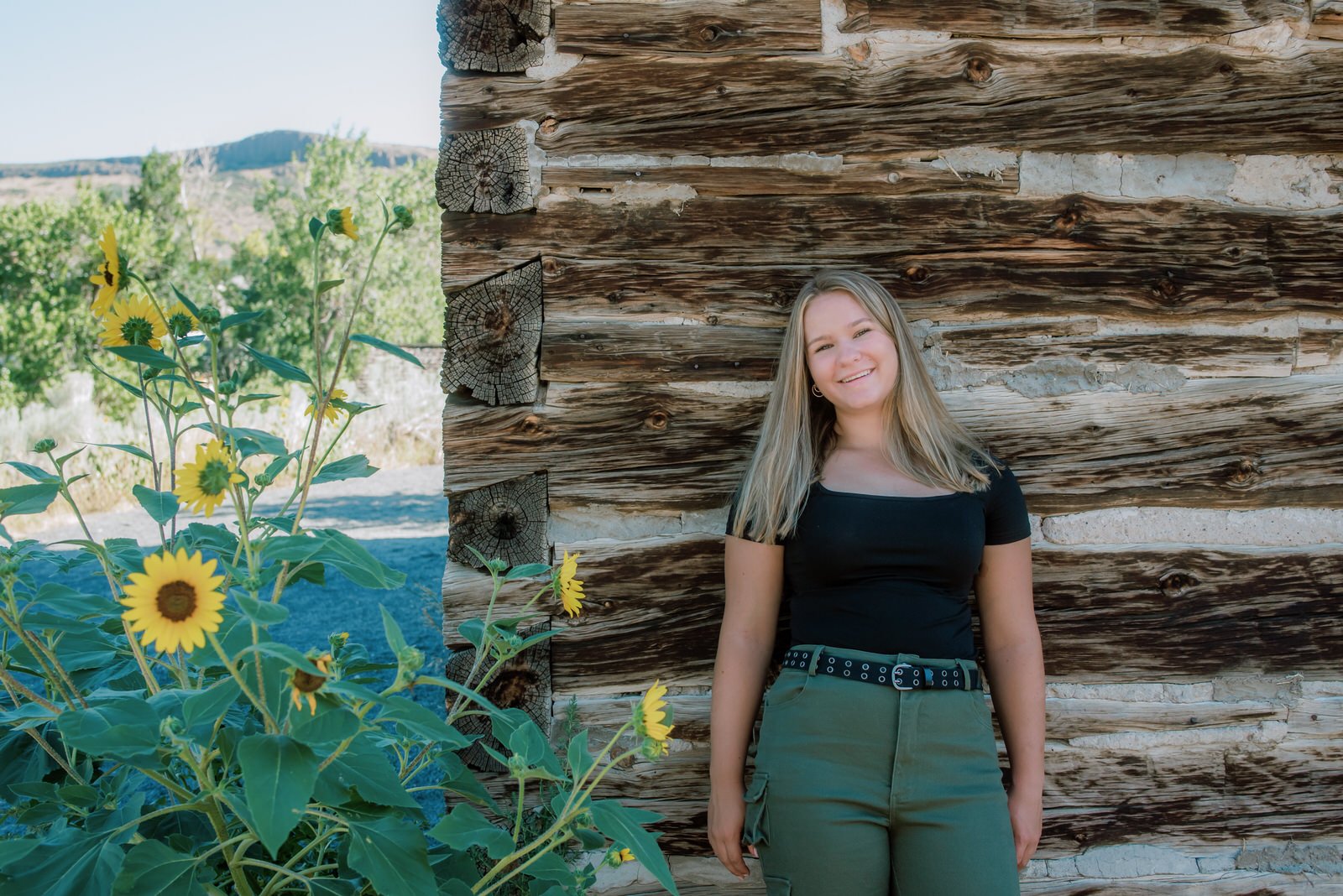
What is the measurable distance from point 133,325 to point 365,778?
80 cm

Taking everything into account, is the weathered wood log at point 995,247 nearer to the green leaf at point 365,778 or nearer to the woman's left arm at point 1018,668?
the woman's left arm at point 1018,668

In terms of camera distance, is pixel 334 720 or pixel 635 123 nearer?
pixel 334 720

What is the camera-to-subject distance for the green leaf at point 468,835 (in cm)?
A: 150

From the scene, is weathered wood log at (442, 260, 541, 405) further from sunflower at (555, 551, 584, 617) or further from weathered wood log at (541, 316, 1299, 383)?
sunflower at (555, 551, 584, 617)

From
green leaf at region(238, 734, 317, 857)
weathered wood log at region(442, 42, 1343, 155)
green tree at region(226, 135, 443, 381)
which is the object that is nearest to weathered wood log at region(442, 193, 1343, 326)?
weathered wood log at region(442, 42, 1343, 155)

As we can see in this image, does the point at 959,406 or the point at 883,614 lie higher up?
the point at 959,406

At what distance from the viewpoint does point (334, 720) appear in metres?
1.28

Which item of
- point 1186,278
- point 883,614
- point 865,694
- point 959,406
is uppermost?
point 1186,278

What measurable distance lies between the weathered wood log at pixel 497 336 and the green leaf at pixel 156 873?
4.16 ft

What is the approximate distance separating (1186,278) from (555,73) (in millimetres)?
1655

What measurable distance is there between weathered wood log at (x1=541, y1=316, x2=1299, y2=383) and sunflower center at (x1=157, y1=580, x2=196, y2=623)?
4.20 feet

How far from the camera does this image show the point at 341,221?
1.55 metres

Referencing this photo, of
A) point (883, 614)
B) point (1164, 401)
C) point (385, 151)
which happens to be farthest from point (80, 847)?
point (385, 151)

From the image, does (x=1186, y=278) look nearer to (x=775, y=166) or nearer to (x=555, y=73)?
(x=775, y=166)
